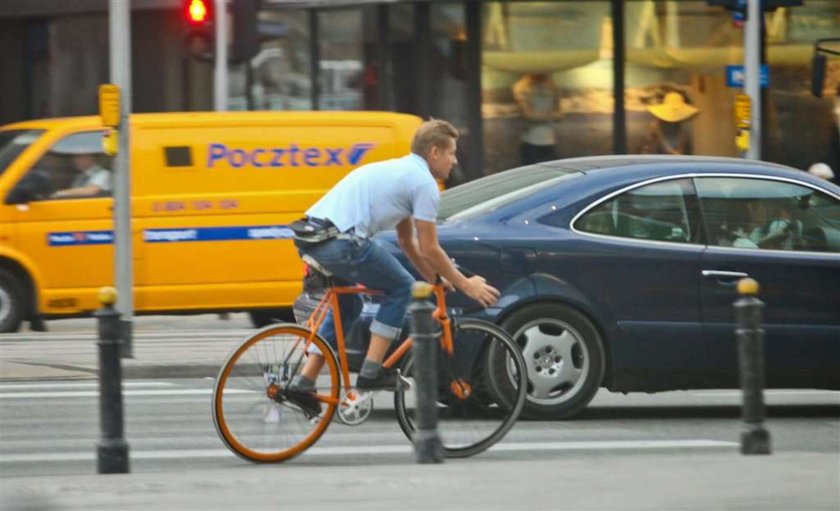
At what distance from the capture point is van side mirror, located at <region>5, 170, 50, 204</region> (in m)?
15.6

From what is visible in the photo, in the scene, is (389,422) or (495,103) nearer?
(389,422)

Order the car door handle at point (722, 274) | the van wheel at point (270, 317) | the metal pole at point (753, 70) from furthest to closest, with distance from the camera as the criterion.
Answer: the metal pole at point (753, 70) < the van wheel at point (270, 317) < the car door handle at point (722, 274)

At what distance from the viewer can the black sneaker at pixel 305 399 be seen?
8641mm

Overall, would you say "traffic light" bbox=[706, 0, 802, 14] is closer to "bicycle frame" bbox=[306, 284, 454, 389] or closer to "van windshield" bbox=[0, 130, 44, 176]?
"van windshield" bbox=[0, 130, 44, 176]

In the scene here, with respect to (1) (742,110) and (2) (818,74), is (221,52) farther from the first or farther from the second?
(2) (818,74)

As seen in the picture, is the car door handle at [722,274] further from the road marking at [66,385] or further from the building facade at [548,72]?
the building facade at [548,72]

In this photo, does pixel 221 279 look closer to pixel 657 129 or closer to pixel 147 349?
pixel 147 349

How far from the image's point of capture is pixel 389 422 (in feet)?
33.7

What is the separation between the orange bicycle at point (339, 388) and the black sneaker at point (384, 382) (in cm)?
3

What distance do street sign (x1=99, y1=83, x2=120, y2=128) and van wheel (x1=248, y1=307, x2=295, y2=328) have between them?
129 inches

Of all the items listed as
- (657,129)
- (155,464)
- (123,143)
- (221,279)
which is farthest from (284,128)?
(657,129)

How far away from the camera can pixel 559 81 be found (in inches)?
1016

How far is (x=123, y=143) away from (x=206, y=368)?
1.91m

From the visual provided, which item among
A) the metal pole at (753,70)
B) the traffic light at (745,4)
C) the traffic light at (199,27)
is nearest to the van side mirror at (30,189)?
the traffic light at (199,27)
